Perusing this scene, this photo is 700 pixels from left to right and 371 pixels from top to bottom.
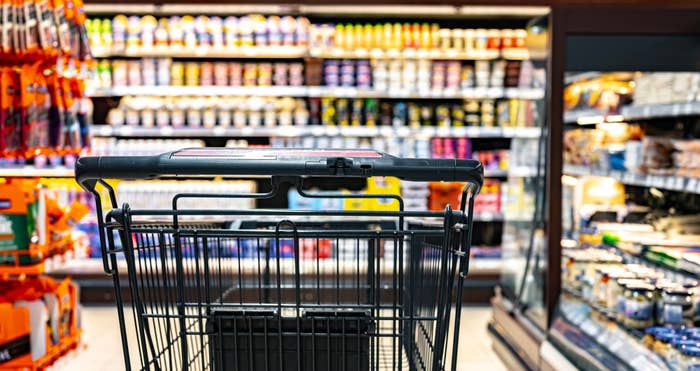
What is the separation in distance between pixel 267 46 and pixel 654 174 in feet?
9.34

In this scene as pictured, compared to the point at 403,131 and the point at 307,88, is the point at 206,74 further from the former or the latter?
the point at 403,131

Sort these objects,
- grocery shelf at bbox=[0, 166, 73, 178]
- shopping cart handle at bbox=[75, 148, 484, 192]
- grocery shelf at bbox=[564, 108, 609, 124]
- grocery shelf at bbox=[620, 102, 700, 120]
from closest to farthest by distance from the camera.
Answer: shopping cart handle at bbox=[75, 148, 484, 192]
grocery shelf at bbox=[620, 102, 700, 120]
grocery shelf at bbox=[564, 108, 609, 124]
grocery shelf at bbox=[0, 166, 73, 178]

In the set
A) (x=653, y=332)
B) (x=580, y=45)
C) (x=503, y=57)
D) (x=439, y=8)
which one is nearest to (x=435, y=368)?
(x=653, y=332)

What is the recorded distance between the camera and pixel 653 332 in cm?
259

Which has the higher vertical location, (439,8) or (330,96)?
(439,8)

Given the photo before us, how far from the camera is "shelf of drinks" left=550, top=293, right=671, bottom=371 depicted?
99.5 inches

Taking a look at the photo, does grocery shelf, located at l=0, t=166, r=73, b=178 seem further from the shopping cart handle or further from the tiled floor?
the shopping cart handle

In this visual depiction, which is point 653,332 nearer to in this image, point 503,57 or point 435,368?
point 435,368

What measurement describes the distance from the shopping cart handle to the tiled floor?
83.7 inches

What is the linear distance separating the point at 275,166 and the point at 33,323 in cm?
198

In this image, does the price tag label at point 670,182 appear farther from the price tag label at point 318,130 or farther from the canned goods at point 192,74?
the canned goods at point 192,74

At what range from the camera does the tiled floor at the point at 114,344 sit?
3.77 metres

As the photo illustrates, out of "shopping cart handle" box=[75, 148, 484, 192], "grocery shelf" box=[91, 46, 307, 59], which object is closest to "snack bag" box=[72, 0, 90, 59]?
"grocery shelf" box=[91, 46, 307, 59]

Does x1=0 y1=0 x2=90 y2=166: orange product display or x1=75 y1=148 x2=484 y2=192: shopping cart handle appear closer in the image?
x1=75 y1=148 x2=484 y2=192: shopping cart handle
